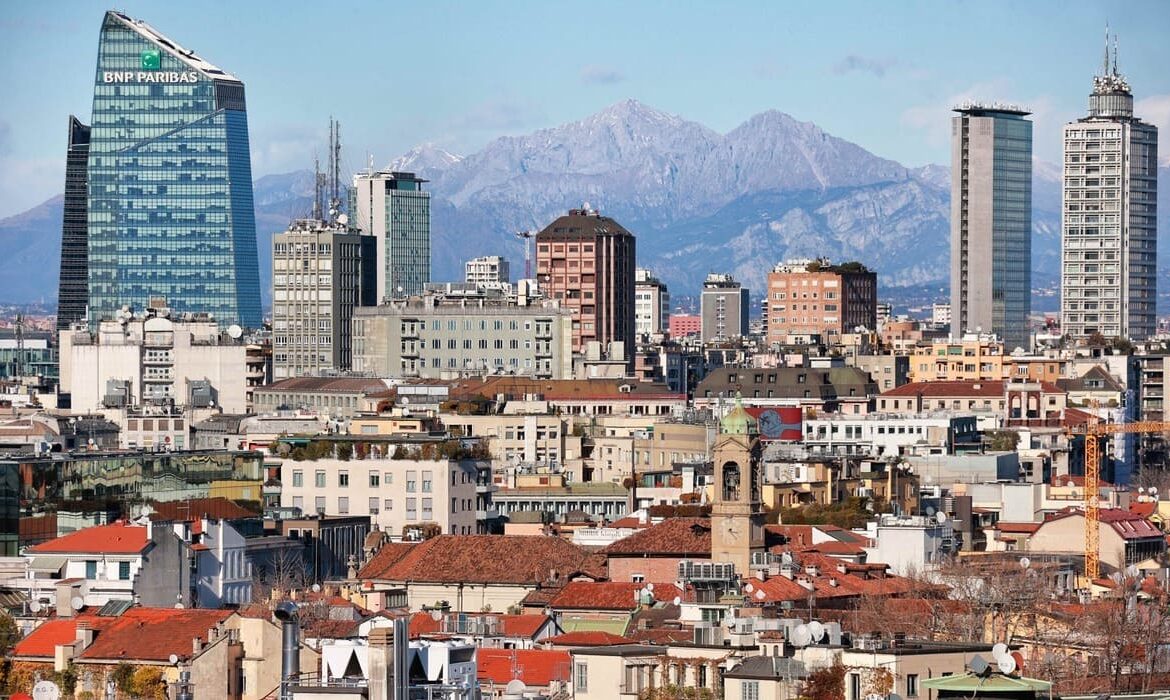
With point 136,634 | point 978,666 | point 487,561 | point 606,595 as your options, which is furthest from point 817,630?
point 487,561

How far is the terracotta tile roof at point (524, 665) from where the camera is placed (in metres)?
57.0

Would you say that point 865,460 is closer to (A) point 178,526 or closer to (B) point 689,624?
(A) point 178,526

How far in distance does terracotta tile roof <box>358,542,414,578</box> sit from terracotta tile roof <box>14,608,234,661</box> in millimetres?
23968

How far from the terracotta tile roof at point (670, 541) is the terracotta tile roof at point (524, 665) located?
78.7 feet

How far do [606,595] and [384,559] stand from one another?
16453 mm

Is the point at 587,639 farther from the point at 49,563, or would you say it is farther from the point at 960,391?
the point at 960,391

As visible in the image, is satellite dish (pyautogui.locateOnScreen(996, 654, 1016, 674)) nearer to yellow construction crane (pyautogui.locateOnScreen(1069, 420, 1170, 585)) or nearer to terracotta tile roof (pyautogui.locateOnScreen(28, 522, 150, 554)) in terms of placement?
terracotta tile roof (pyautogui.locateOnScreen(28, 522, 150, 554))

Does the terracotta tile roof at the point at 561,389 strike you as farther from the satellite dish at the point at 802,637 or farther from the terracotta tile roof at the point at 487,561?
the satellite dish at the point at 802,637

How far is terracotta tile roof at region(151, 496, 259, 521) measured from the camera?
99406 mm

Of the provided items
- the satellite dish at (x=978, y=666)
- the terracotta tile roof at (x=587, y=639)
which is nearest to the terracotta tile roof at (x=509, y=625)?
the terracotta tile roof at (x=587, y=639)

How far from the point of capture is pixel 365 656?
46781 mm

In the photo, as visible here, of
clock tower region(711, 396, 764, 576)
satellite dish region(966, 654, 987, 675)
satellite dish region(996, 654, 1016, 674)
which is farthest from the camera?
clock tower region(711, 396, 764, 576)

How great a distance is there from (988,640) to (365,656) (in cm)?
2368

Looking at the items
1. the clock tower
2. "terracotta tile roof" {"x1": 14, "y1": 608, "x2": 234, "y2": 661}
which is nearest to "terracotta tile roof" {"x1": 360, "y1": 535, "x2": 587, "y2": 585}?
the clock tower
